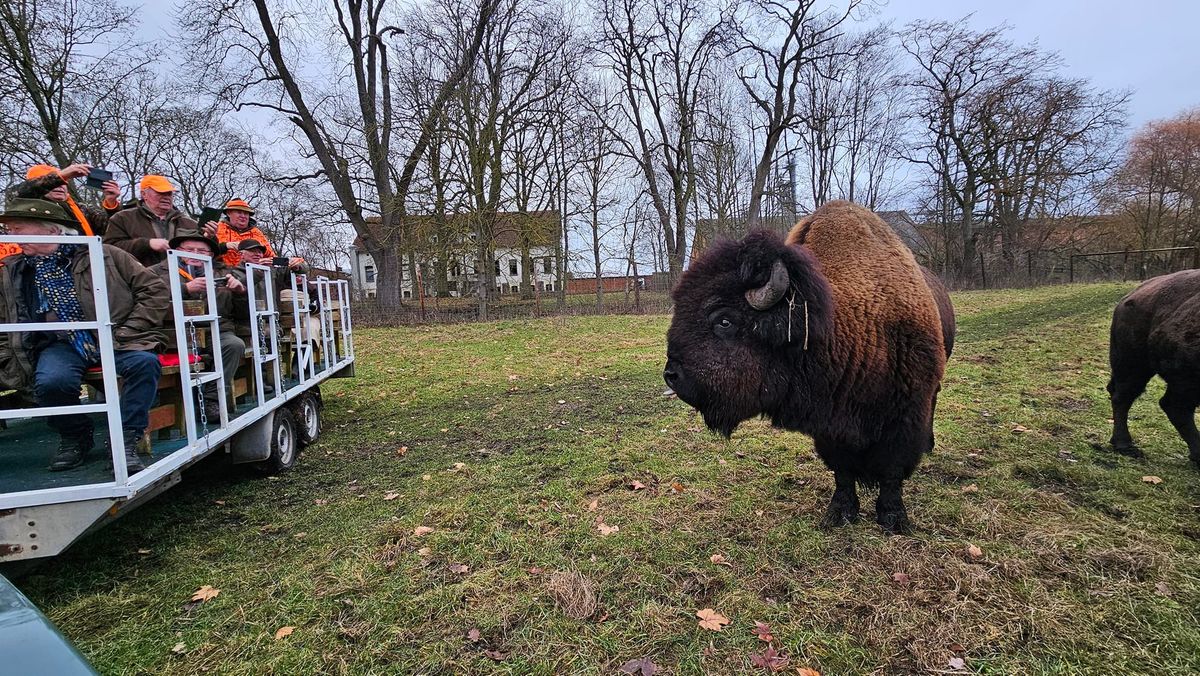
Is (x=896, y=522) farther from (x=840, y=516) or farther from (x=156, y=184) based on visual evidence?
(x=156, y=184)

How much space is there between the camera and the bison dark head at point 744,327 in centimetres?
288

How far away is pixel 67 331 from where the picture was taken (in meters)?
3.20

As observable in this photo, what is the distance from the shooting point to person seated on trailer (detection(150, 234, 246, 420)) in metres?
3.88

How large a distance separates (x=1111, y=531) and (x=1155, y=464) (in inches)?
70.2

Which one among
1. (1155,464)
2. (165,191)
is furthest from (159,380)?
(1155,464)

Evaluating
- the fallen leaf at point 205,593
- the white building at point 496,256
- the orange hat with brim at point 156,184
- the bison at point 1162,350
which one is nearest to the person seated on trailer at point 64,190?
the orange hat with brim at point 156,184

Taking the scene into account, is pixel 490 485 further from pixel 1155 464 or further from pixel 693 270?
pixel 1155 464

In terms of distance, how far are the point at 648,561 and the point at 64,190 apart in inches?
207

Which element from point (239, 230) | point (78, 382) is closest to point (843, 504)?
point (78, 382)

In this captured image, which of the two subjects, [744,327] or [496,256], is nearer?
[744,327]

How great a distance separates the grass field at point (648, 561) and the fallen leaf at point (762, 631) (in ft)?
0.11

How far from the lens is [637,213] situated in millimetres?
25188

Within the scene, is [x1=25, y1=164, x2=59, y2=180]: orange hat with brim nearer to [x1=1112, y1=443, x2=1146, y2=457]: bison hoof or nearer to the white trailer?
the white trailer

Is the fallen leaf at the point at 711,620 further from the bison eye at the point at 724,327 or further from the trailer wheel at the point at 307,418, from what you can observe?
the trailer wheel at the point at 307,418
